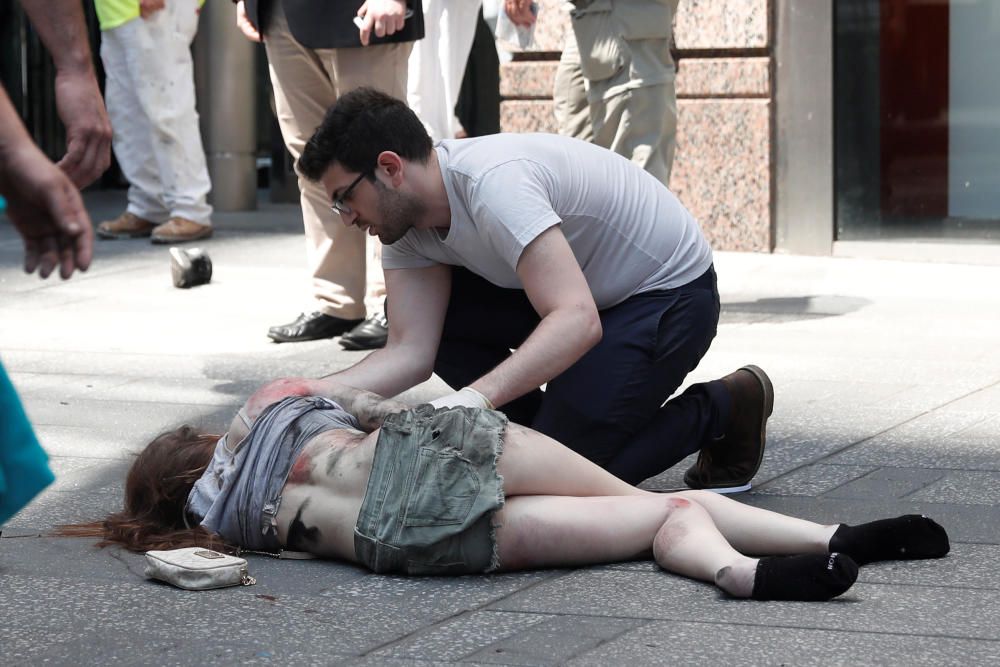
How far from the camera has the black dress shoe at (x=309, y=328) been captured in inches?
243

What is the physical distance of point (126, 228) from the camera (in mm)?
9258

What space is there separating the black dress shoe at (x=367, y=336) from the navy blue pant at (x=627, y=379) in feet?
5.99

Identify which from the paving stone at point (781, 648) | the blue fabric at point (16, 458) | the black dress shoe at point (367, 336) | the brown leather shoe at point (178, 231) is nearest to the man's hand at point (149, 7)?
the brown leather shoe at point (178, 231)

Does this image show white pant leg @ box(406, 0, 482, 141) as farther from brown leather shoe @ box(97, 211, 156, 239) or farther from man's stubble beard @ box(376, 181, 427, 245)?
man's stubble beard @ box(376, 181, 427, 245)

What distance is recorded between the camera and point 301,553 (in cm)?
341

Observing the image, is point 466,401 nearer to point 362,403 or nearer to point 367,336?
point 362,403

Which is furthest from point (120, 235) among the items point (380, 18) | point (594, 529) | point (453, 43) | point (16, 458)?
point (16, 458)

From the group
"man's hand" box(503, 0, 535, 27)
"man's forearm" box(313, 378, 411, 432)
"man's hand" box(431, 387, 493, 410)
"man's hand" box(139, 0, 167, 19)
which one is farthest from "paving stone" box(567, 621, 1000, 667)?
"man's hand" box(139, 0, 167, 19)

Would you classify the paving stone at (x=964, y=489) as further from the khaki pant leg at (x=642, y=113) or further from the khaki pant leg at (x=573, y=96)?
the khaki pant leg at (x=573, y=96)

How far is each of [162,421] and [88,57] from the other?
7.12 feet

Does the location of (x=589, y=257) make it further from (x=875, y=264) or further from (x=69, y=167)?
(x=875, y=264)

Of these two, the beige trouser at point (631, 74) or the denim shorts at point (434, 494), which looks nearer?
the denim shorts at point (434, 494)

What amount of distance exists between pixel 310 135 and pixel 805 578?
344cm

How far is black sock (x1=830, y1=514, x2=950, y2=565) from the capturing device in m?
3.20
